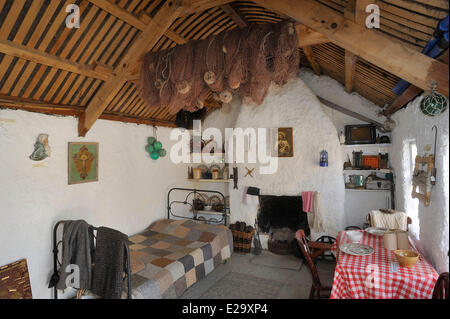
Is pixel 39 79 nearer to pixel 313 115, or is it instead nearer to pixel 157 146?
pixel 157 146

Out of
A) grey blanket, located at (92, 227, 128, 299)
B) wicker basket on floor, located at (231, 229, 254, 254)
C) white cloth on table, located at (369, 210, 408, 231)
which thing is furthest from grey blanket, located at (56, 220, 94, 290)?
white cloth on table, located at (369, 210, 408, 231)

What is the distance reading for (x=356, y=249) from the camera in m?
2.74

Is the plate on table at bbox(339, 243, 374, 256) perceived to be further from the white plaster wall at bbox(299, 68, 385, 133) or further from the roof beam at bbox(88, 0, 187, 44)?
the roof beam at bbox(88, 0, 187, 44)

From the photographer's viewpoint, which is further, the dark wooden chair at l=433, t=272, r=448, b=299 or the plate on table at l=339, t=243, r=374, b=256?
the plate on table at l=339, t=243, r=374, b=256

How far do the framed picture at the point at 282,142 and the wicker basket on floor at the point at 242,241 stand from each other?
163cm

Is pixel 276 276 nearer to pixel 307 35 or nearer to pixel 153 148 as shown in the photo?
pixel 153 148

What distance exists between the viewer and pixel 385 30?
2.21 meters

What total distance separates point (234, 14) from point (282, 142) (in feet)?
8.10

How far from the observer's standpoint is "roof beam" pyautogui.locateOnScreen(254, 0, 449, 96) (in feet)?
5.93

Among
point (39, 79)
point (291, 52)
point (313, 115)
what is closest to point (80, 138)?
point (39, 79)

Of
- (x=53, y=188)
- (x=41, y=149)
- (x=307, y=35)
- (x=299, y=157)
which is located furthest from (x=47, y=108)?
(x=299, y=157)

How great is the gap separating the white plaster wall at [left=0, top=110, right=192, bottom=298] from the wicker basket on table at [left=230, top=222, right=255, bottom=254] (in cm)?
171

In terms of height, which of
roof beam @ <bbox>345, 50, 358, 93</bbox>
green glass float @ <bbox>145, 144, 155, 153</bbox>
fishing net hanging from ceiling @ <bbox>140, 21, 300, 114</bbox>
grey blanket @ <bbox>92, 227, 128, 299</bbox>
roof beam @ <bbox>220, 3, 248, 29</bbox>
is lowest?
grey blanket @ <bbox>92, 227, 128, 299</bbox>

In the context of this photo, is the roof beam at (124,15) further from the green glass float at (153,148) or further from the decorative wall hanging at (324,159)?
the decorative wall hanging at (324,159)
